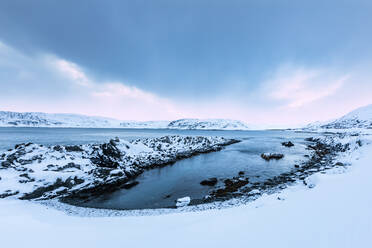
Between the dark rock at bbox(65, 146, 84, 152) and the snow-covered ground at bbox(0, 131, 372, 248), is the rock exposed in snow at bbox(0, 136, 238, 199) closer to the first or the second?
the dark rock at bbox(65, 146, 84, 152)

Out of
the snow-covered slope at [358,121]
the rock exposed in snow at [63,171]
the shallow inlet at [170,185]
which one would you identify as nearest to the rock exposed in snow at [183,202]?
the shallow inlet at [170,185]

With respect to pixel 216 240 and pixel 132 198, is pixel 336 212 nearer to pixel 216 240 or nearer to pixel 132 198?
pixel 216 240

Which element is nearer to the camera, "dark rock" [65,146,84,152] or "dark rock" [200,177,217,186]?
"dark rock" [200,177,217,186]

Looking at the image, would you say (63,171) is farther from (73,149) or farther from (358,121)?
(358,121)

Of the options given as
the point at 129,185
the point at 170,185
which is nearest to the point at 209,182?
the point at 170,185

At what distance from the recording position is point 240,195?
37.9 ft

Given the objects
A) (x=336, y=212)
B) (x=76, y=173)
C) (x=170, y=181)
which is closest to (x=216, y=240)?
(x=336, y=212)

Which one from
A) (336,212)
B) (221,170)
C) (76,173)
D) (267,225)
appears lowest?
(221,170)

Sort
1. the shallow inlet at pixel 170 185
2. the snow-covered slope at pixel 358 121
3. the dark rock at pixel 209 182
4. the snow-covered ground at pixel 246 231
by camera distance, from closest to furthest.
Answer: the snow-covered ground at pixel 246 231 → the shallow inlet at pixel 170 185 → the dark rock at pixel 209 182 → the snow-covered slope at pixel 358 121

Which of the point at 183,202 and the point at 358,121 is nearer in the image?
A: the point at 183,202

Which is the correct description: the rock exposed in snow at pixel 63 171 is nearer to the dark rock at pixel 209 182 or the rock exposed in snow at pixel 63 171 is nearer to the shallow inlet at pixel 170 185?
the shallow inlet at pixel 170 185

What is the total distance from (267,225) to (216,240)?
1940 millimetres

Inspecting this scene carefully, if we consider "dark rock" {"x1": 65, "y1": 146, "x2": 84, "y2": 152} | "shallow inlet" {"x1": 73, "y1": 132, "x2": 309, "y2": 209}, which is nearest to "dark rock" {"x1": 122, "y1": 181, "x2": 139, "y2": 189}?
"shallow inlet" {"x1": 73, "y1": 132, "x2": 309, "y2": 209}

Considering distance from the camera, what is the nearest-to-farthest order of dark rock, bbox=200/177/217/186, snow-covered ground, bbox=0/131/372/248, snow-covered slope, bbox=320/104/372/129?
snow-covered ground, bbox=0/131/372/248
dark rock, bbox=200/177/217/186
snow-covered slope, bbox=320/104/372/129
